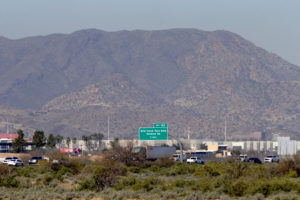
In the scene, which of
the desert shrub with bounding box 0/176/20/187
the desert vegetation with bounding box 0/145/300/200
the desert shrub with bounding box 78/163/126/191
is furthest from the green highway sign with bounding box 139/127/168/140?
the desert shrub with bounding box 78/163/126/191

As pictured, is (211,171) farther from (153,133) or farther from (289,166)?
(153,133)

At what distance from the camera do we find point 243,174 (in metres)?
46.9

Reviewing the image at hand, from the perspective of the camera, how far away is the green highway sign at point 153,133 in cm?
9494

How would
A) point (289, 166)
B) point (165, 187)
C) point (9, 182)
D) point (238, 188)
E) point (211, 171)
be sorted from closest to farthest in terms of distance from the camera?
point (238, 188)
point (165, 187)
point (9, 182)
point (289, 166)
point (211, 171)

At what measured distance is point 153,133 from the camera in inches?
3760

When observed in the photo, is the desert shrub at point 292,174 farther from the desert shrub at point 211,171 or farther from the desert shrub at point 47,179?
the desert shrub at point 47,179

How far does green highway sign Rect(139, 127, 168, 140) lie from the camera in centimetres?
9494

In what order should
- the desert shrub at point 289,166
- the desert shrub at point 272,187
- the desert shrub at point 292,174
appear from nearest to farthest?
the desert shrub at point 272,187, the desert shrub at point 292,174, the desert shrub at point 289,166

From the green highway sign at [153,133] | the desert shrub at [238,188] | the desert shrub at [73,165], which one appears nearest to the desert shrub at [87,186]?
the desert shrub at [238,188]

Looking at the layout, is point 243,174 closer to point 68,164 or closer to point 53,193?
point 53,193

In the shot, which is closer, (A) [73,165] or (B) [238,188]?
(B) [238,188]

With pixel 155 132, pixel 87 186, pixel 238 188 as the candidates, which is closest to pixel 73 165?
pixel 87 186

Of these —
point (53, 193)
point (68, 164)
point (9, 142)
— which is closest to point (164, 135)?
point (68, 164)

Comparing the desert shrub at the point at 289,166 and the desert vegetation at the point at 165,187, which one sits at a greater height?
the desert shrub at the point at 289,166
